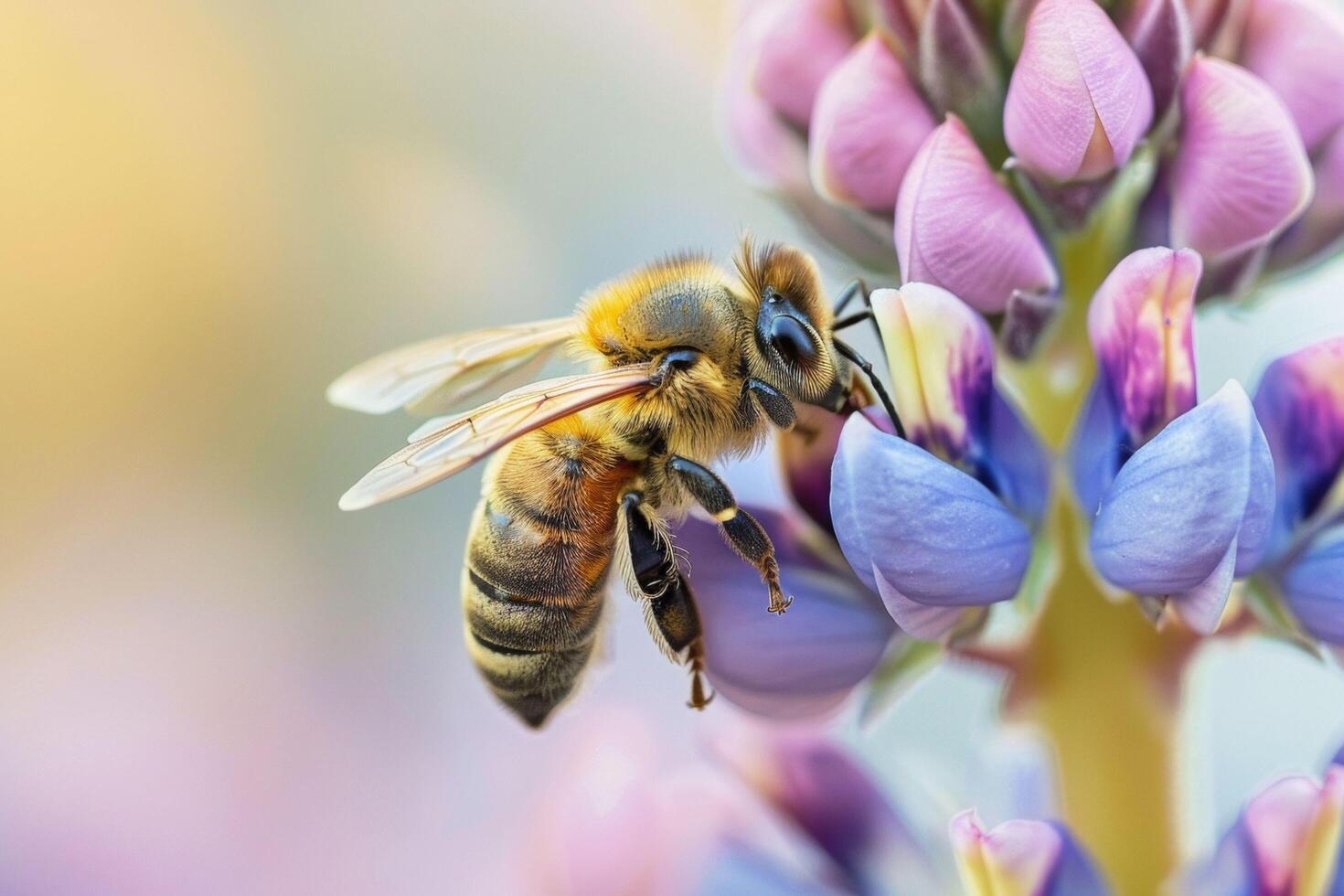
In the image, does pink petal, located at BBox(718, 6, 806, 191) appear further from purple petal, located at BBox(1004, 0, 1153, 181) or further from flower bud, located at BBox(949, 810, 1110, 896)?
flower bud, located at BBox(949, 810, 1110, 896)

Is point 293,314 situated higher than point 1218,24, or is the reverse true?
point 1218,24

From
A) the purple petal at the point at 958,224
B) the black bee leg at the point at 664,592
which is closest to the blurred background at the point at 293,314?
the black bee leg at the point at 664,592

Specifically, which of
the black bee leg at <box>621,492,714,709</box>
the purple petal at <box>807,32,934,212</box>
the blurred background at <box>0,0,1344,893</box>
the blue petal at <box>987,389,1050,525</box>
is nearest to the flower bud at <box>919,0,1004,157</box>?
the purple petal at <box>807,32,934,212</box>

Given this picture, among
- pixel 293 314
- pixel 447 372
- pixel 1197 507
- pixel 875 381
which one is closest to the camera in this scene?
pixel 1197 507

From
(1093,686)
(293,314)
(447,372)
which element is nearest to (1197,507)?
(1093,686)

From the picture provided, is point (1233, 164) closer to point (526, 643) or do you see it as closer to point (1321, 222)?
point (1321, 222)

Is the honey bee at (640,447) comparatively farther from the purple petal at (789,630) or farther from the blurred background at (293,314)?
the blurred background at (293,314)

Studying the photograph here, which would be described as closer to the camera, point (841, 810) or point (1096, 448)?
point (1096, 448)
